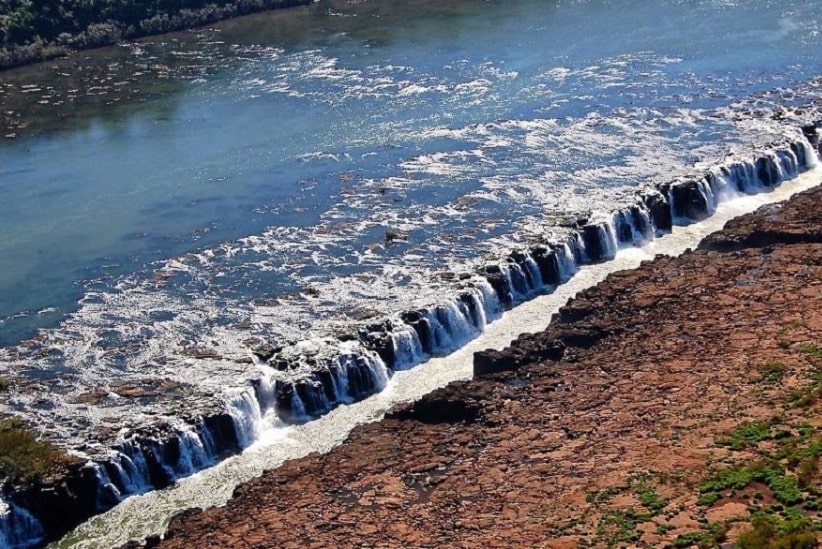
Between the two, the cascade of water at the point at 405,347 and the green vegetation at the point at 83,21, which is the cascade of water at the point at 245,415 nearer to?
the cascade of water at the point at 405,347

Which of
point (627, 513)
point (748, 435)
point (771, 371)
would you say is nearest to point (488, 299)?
point (771, 371)

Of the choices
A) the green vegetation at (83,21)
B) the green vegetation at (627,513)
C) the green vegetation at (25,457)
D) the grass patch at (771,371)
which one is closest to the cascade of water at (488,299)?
the grass patch at (771,371)

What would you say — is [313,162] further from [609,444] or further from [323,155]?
[609,444]

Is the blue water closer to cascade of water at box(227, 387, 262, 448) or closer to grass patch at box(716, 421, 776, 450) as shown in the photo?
cascade of water at box(227, 387, 262, 448)

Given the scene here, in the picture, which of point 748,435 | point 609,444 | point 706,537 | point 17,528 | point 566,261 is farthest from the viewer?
point 566,261

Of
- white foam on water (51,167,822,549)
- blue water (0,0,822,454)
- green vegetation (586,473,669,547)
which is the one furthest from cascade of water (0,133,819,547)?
green vegetation (586,473,669,547)
